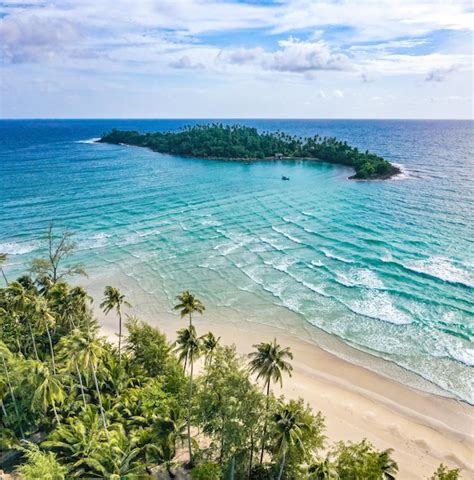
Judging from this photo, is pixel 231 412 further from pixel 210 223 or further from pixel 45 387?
pixel 210 223

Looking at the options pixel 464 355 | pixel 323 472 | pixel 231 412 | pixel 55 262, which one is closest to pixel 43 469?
pixel 231 412

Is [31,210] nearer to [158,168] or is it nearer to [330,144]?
[158,168]

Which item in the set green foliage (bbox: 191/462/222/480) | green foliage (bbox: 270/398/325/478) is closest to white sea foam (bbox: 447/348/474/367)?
green foliage (bbox: 270/398/325/478)

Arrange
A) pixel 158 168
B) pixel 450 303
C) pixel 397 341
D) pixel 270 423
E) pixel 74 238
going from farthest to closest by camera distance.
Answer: pixel 158 168 < pixel 74 238 < pixel 450 303 < pixel 397 341 < pixel 270 423

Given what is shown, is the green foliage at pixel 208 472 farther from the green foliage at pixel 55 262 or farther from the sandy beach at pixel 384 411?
the green foliage at pixel 55 262

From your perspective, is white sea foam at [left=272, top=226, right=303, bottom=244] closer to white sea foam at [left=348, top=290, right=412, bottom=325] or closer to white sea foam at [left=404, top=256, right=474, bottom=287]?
white sea foam at [left=404, top=256, right=474, bottom=287]

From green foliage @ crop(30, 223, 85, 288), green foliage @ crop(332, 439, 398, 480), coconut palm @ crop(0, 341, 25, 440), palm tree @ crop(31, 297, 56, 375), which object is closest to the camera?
green foliage @ crop(332, 439, 398, 480)

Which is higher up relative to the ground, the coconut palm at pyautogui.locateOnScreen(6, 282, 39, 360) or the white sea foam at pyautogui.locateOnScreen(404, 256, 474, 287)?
the coconut palm at pyautogui.locateOnScreen(6, 282, 39, 360)

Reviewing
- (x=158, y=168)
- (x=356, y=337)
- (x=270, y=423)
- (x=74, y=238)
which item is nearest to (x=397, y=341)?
(x=356, y=337)
